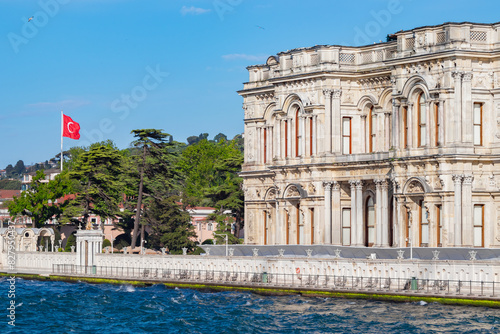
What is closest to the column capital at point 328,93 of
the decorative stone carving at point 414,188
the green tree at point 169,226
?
the decorative stone carving at point 414,188

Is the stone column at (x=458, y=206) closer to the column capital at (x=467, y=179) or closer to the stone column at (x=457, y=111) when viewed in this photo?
the column capital at (x=467, y=179)

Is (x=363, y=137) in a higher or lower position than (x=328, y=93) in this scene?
lower

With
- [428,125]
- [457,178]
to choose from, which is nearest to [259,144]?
[428,125]

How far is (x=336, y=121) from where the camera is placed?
2790 inches

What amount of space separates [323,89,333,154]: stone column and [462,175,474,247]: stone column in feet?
38.3

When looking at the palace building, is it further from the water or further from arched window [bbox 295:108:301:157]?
the water

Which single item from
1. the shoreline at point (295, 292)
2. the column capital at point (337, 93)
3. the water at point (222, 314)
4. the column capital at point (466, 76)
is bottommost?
the water at point (222, 314)

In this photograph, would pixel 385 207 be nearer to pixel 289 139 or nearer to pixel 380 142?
pixel 380 142

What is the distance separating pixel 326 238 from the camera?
70312 millimetres

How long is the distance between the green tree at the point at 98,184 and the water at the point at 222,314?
24741 millimetres

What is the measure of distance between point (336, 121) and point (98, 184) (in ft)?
88.3

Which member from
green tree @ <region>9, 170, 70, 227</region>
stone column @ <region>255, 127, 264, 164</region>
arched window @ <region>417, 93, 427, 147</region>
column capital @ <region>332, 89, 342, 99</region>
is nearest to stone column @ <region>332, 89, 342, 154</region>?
column capital @ <region>332, 89, 342, 99</region>

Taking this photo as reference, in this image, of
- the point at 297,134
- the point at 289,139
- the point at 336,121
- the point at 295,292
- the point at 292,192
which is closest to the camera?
the point at 295,292

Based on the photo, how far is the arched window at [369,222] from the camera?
2746 inches
